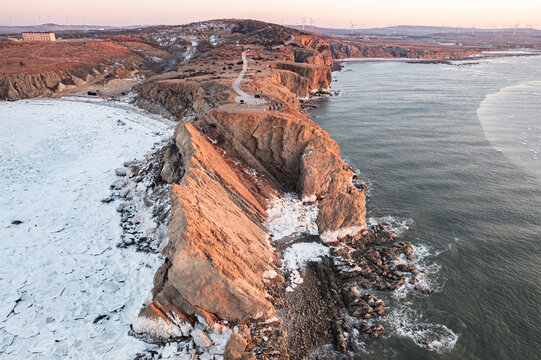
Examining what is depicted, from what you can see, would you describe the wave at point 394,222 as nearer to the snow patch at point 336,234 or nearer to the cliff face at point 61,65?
the snow patch at point 336,234

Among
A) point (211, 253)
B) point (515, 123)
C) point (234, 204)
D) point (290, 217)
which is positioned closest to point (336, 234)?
point (290, 217)

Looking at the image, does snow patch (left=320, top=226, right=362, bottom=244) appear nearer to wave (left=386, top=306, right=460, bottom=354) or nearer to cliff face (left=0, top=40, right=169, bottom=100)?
wave (left=386, top=306, right=460, bottom=354)

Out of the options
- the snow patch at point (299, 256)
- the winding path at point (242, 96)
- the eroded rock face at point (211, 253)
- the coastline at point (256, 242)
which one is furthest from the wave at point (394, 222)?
the winding path at point (242, 96)

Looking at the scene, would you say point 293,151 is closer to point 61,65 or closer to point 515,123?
point 515,123

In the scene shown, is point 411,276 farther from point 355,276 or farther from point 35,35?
point 35,35

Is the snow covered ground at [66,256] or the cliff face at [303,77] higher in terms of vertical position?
the cliff face at [303,77]

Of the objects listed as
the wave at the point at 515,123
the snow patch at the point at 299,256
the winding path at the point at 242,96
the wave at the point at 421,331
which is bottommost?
the wave at the point at 421,331

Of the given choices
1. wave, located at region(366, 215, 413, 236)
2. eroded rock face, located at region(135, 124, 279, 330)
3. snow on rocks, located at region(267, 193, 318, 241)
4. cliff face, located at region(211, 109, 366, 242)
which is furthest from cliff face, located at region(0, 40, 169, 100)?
wave, located at region(366, 215, 413, 236)
